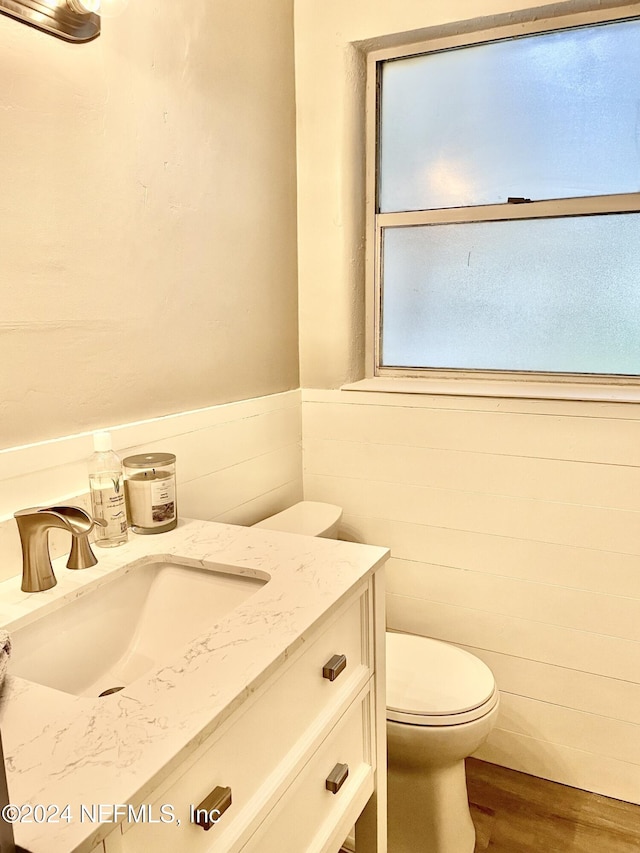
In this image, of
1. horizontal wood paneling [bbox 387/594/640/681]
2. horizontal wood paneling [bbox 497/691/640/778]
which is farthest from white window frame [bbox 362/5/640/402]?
horizontal wood paneling [bbox 497/691/640/778]

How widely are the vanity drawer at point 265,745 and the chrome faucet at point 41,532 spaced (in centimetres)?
37

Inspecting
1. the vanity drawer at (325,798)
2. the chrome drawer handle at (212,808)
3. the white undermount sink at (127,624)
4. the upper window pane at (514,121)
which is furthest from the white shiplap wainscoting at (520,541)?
the chrome drawer handle at (212,808)

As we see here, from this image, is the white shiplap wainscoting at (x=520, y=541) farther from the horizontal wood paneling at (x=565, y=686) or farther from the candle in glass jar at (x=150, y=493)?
the candle in glass jar at (x=150, y=493)

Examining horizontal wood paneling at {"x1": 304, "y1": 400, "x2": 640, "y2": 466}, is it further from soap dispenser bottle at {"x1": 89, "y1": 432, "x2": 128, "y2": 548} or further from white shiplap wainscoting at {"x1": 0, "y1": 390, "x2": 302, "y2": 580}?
soap dispenser bottle at {"x1": 89, "y1": 432, "x2": 128, "y2": 548}

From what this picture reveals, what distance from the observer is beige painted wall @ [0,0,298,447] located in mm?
1087

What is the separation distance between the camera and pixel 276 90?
5.82 feet

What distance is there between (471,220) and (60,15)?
1.14 metres

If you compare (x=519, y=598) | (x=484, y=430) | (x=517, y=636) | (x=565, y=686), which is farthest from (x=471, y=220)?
(x=565, y=686)

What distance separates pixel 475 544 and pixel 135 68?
1.42 m

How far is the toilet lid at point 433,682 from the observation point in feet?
4.67

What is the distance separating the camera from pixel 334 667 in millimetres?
1020

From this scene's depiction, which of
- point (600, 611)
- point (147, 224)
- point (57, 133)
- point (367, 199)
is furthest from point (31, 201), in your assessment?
point (600, 611)

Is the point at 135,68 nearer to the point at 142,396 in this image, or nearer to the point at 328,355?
the point at 142,396

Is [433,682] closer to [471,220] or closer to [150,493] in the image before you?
[150,493]
